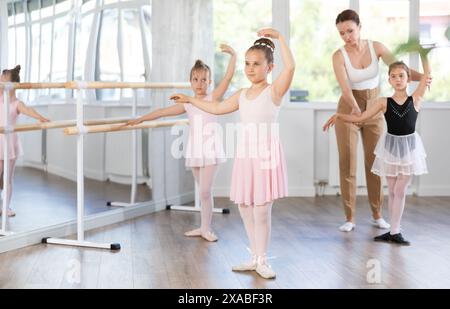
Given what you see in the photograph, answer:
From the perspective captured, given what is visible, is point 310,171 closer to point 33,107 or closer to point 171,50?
point 171,50

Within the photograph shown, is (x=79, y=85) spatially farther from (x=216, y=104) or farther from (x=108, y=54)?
(x=216, y=104)

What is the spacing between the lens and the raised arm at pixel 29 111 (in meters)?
4.53

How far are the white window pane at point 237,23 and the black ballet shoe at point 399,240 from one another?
2.57 meters

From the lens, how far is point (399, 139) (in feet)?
15.6

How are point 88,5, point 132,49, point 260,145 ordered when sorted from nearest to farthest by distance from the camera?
point 260,145 → point 88,5 → point 132,49

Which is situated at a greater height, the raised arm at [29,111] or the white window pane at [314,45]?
the white window pane at [314,45]

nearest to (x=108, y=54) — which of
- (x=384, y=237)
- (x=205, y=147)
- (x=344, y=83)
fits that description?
(x=205, y=147)

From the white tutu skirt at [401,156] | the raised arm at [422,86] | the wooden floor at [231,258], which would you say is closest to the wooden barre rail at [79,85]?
the wooden floor at [231,258]

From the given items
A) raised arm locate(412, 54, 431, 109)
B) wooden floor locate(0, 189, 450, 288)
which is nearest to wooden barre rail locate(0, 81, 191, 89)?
wooden floor locate(0, 189, 450, 288)

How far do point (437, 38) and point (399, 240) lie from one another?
9.09 feet

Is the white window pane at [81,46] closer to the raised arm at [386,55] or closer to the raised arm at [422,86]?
the raised arm at [386,55]

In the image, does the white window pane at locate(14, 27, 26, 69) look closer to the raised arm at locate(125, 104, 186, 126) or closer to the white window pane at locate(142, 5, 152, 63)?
the raised arm at locate(125, 104, 186, 126)

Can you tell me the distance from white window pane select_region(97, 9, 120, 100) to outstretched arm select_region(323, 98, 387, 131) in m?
1.49
